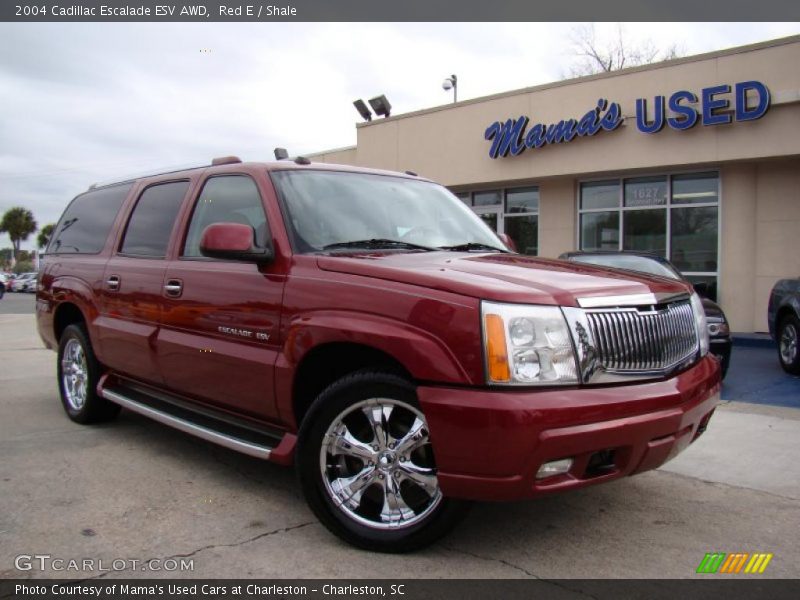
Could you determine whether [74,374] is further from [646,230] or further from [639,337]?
[646,230]

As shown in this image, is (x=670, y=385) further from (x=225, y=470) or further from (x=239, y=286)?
(x=225, y=470)

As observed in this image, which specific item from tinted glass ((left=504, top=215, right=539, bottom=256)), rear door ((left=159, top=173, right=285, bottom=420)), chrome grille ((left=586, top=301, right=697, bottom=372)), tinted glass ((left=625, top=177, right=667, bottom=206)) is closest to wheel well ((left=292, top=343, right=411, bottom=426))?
rear door ((left=159, top=173, right=285, bottom=420))

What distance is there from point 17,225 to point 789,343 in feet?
307

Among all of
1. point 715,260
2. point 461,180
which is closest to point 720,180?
point 715,260

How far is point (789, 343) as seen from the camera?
8.24 m

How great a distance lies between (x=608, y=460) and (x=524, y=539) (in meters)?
0.68

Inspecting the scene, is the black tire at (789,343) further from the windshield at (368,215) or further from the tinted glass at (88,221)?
the tinted glass at (88,221)

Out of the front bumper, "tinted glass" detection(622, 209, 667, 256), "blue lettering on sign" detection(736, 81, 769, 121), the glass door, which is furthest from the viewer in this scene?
the glass door

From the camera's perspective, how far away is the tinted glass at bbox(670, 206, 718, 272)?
42.5 feet

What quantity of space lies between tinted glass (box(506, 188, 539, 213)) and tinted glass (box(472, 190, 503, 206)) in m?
0.26

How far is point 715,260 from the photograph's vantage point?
1292cm

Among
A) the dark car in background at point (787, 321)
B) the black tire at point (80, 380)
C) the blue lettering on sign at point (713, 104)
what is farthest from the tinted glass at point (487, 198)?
the black tire at point (80, 380)

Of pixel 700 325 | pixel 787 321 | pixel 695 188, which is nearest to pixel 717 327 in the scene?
pixel 787 321

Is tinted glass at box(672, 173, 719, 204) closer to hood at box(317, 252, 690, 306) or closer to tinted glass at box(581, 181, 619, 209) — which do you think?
tinted glass at box(581, 181, 619, 209)
